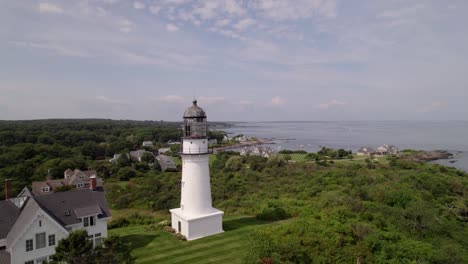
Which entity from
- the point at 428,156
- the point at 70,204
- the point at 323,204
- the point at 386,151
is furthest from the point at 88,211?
the point at 428,156

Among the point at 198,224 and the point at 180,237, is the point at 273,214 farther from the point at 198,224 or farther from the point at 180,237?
the point at 180,237

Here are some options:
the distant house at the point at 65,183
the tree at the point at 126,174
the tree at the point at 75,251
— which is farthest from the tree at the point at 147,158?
the tree at the point at 75,251

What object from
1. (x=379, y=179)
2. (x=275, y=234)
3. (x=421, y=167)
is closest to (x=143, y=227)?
(x=275, y=234)

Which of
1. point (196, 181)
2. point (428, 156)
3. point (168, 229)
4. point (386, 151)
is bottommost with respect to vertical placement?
point (428, 156)

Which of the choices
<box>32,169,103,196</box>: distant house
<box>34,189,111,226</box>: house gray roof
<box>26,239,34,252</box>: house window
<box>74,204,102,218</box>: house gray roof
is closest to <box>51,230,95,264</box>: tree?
<box>26,239,34,252</box>: house window

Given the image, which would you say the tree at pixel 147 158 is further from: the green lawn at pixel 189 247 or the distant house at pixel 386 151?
the distant house at pixel 386 151
